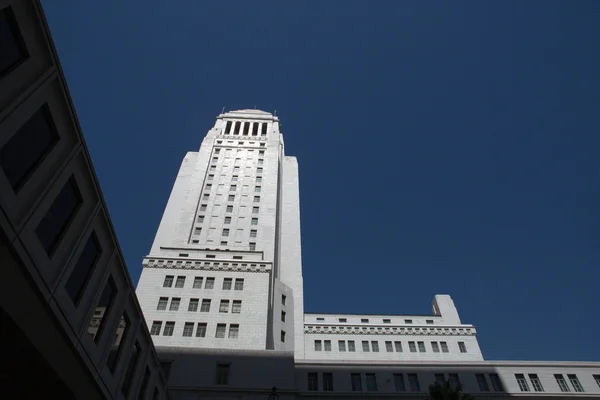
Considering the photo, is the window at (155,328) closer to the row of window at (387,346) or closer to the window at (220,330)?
the window at (220,330)

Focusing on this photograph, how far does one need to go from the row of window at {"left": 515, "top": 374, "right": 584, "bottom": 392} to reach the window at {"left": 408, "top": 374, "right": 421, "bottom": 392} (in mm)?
9550

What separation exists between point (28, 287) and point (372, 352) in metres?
56.2

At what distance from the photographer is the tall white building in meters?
36.1

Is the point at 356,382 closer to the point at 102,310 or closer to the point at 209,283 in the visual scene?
the point at 209,283

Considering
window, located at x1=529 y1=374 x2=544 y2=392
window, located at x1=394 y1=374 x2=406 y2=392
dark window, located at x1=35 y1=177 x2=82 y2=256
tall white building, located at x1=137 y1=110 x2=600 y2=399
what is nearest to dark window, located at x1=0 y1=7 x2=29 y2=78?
dark window, located at x1=35 y1=177 x2=82 y2=256

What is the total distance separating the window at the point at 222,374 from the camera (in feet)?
114

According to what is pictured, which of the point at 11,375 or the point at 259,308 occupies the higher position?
the point at 259,308

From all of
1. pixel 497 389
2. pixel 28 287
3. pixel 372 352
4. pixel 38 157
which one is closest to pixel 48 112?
pixel 38 157

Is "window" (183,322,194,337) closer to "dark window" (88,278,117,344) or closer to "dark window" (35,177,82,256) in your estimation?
"dark window" (88,278,117,344)

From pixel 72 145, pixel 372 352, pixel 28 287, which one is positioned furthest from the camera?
pixel 372 352

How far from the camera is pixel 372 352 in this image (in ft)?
205

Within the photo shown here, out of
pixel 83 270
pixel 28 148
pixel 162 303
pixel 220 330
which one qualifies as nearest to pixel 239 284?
pixel 220 330

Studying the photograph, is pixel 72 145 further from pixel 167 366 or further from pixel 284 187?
pixel 284 187

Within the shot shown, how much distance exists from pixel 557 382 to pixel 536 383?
6.92 feet
